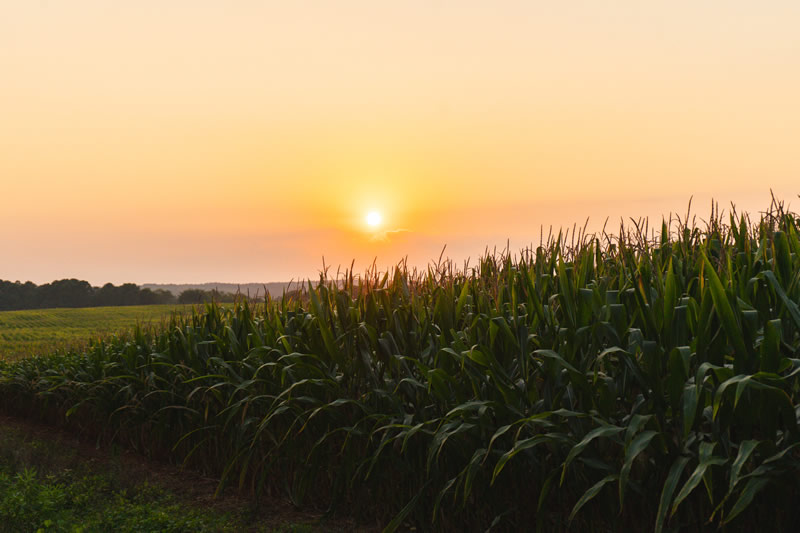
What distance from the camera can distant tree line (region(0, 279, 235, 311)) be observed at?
64.3 meters

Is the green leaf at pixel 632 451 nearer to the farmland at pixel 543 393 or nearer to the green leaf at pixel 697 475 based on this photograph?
the farmland at pixel 543 393

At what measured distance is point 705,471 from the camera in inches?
101

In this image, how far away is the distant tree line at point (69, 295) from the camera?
211ft

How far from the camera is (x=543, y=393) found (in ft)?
11.0

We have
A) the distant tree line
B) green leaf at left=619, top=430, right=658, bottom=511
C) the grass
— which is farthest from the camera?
the distant tree line

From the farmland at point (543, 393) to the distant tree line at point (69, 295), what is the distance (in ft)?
205

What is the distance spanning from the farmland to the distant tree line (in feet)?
205

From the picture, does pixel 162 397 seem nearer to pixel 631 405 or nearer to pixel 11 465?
pixel 11 465

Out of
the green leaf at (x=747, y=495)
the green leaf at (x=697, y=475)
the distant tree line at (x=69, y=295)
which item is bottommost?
the green leaf at (x=747, y=495)

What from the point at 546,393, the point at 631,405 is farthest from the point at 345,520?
the point at 631,405

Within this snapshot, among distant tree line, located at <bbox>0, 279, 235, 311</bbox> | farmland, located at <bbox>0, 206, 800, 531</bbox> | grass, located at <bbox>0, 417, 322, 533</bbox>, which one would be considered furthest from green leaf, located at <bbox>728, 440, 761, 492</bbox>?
distant tree line, located at <bbox>0, 279, 235, 311</bbox>

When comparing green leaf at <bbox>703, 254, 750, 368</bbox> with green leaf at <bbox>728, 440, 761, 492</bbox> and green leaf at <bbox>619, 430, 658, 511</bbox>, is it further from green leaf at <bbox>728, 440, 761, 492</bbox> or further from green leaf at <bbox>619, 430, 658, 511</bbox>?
green leaf at <bbox>619, 430, 658, 511</bbox>

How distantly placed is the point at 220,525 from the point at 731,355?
3664 millimetres

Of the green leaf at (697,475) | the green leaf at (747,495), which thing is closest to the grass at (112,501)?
the green leaf at (697,475)
